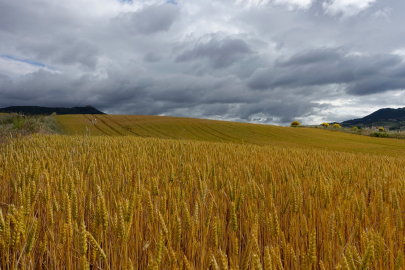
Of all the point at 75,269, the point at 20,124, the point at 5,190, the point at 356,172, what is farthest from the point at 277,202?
the point at 20,124

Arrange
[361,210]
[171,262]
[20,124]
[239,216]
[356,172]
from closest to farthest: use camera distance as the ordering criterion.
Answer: [171,262] < [361,210] < [239,216] < [356,172] < [20,124]

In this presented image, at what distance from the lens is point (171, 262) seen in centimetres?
113

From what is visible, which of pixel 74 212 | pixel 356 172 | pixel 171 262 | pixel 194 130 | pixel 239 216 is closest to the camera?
pixel 171 262

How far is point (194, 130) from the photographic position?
90.0 ft

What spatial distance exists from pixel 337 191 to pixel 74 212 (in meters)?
2.63

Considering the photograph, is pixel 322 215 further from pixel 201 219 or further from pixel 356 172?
pixel 356 172

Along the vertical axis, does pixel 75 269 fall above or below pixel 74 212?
below

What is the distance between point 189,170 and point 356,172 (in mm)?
2694

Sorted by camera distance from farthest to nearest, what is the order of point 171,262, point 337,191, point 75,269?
point 337,191 → point 75,269 → point 171,262

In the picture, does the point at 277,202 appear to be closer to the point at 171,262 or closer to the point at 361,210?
the point at 361,210

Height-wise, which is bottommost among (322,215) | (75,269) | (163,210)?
(75,269)

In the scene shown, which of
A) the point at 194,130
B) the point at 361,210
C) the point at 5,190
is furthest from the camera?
the point at 194,130

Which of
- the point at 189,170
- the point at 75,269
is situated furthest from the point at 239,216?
the point at 75,269

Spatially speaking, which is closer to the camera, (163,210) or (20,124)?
(163,210)
